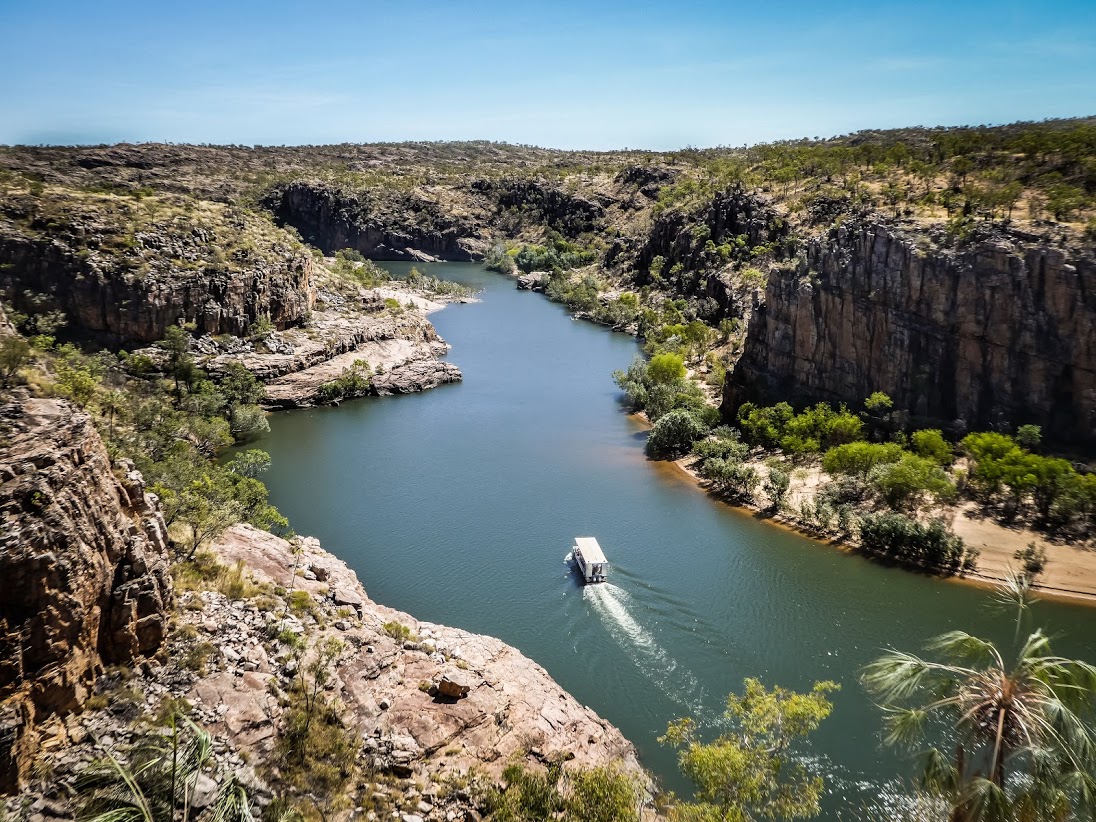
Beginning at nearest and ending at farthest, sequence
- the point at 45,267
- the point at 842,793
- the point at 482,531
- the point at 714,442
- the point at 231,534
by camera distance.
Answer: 1. the point at 842,793
2. the point at 231,534
3. the point at 482,531
4. the point at 714,442
5. the point at 45,267

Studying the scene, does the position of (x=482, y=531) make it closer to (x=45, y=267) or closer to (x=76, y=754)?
(x=76, y=754)

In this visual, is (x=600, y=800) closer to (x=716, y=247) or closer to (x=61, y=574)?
(x=61, y=574)

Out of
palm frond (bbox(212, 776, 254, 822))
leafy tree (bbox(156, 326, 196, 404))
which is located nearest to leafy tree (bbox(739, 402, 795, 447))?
palm frond (bbox(212, 776, 254, 822))

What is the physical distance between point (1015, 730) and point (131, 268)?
7426cm

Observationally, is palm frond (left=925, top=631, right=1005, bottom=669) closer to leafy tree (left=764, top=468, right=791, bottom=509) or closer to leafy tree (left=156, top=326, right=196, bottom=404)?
leafy tree (left=764, top=468, right=791, bottom=509)

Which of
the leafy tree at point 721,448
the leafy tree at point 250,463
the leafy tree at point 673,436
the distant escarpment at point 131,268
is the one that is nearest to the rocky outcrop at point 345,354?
the distant escarpment at point 131,268

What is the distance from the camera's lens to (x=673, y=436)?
58844mm

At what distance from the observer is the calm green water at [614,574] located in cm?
3152

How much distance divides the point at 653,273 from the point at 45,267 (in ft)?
256

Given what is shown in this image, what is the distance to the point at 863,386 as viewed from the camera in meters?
Answer: 57.3

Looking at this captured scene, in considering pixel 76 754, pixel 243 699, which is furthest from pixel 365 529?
pixel 76 754

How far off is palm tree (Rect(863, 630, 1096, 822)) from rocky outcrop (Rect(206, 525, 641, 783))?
12.7 meters

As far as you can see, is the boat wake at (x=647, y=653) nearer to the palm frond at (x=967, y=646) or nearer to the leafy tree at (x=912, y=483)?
the palm frond at (x=967, y=646)

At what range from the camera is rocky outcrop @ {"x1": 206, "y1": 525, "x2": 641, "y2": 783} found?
2195 cm
